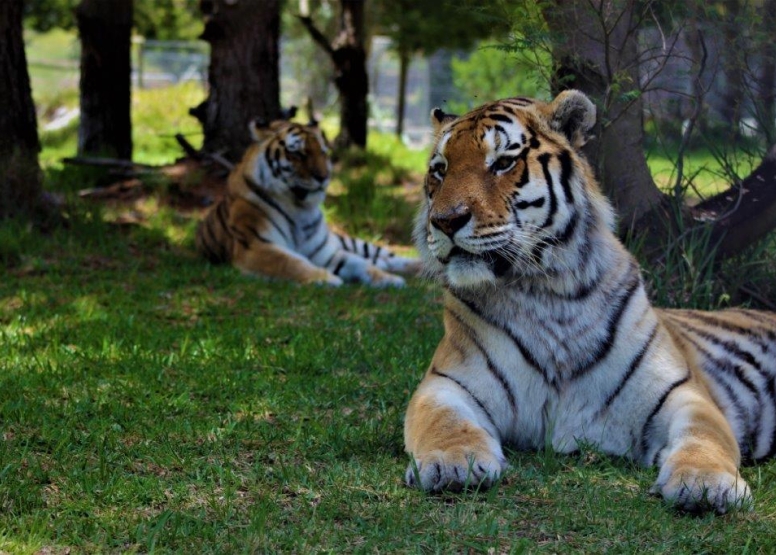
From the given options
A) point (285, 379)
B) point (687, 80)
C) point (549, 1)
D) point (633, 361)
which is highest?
point (549, 1)

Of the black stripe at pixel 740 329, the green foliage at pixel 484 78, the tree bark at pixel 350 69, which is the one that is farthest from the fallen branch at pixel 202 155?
the green foliage at pixel 484 78

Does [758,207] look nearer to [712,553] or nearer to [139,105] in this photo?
[712,553]

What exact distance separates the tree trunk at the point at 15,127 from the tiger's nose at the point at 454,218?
4942 millimetres

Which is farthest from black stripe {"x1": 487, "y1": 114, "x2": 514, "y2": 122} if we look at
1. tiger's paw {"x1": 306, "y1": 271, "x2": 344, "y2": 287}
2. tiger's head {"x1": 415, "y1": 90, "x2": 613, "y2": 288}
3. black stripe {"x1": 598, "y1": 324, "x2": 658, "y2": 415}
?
tiger's paw {"x1": 306, "y1": 271, "x2": 344, "y2": 287}

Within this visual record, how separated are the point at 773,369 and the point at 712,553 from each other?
5.35 feet

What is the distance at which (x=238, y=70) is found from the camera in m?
9.52

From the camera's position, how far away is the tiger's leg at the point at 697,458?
10.1 feet

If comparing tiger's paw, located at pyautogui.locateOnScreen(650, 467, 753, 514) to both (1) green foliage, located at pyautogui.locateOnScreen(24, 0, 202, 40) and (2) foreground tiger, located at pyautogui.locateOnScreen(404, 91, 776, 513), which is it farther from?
(1) green foliage, located at pyautogui.locateOnScreen(24, 0, 202, 40)

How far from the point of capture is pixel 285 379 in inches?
189

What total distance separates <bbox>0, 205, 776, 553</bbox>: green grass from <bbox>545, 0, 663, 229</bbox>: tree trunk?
1.28m

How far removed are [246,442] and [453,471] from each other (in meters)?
0.93

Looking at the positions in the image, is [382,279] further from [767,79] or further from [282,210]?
[767,79]

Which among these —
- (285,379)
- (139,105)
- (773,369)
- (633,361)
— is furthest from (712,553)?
(139,105)

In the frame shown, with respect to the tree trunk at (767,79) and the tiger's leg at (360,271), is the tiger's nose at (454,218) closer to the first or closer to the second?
the tree trunk at (767,79)
